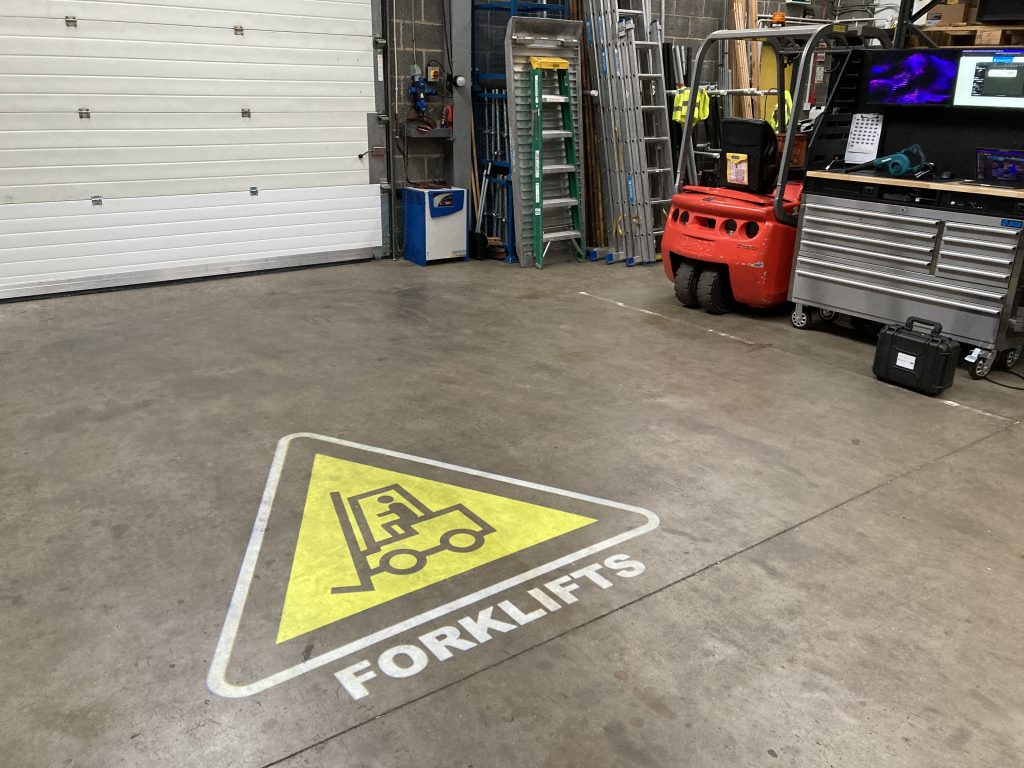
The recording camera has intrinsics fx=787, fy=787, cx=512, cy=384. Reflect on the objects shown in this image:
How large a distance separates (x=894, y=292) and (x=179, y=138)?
19.0 feet

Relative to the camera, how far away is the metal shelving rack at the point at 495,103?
780 cm

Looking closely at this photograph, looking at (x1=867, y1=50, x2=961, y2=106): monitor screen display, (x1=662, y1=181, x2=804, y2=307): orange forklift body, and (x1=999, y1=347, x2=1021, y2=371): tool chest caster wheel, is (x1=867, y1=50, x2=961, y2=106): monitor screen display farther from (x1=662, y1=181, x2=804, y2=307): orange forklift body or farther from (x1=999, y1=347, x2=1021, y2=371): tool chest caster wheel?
(x1=999, y1=347, x2=1021, y2=371): tool chest caster wheel

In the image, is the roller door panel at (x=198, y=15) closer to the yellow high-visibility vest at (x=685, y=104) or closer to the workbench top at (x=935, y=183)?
the yellow high-visibility vest at (x=685, y=104)

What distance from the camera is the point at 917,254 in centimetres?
511

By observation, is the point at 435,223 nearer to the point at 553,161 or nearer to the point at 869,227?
the point at 553,161

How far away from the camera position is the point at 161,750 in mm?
2119

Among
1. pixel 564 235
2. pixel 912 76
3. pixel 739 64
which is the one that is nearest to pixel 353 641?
pixel 912 76

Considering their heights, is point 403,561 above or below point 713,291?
below

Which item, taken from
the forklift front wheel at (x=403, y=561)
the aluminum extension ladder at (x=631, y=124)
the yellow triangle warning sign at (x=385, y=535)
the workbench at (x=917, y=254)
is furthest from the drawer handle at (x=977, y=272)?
the forklift front wheel at (x=403, y=561)

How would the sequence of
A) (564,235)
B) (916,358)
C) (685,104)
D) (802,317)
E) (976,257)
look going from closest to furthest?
(916,358)
(976,257)
(802,317)
(564,235)
(685,104)

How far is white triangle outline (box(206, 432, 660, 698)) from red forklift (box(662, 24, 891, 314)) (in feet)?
10.2

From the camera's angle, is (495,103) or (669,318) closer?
(669,318)

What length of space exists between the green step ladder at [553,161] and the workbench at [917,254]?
272cm

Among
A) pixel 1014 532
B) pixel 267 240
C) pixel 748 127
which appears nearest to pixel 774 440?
pixel 1014 532
